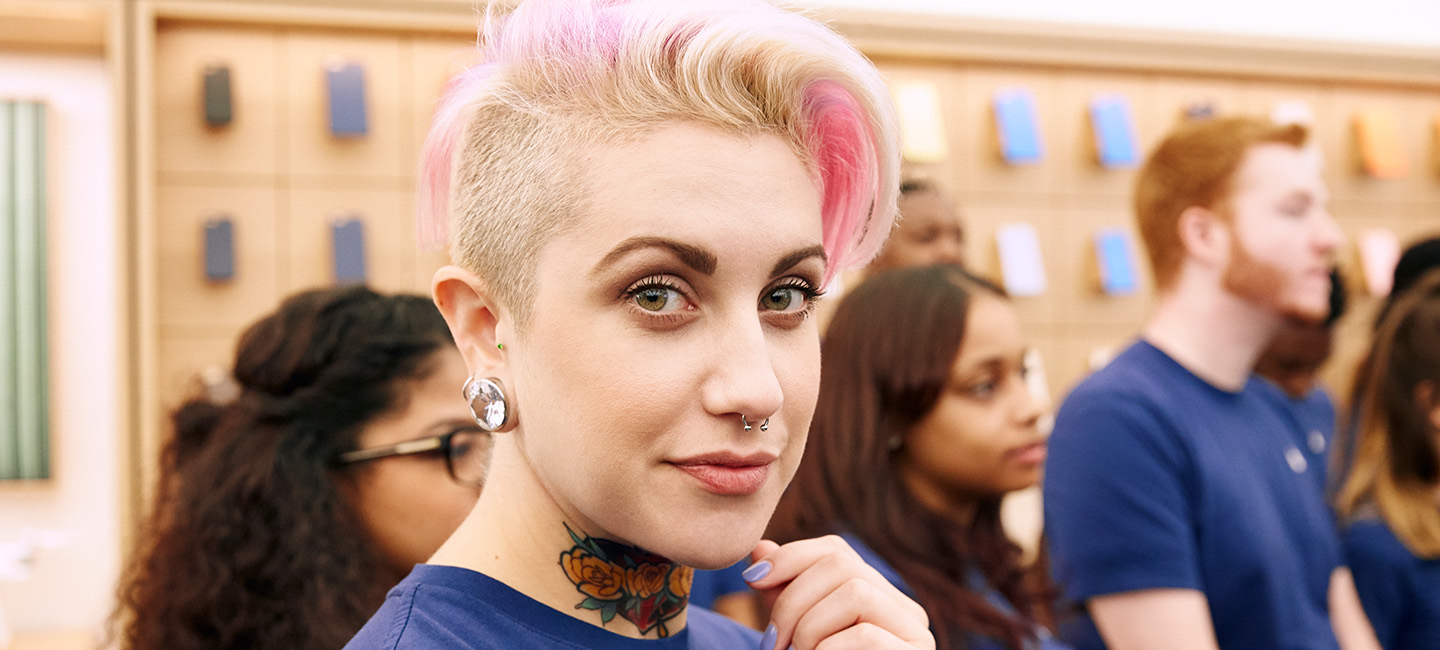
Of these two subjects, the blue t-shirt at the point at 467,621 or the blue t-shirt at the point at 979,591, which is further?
the blue t-shirt at the point at 979,591

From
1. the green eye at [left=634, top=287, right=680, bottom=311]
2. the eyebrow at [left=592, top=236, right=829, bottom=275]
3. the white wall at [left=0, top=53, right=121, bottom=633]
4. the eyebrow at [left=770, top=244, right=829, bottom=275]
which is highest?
the eyebrow at [left=592, top=236, right=829, bottom=275]

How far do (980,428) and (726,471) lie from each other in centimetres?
133

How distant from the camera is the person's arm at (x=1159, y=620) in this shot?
1927 millimetres

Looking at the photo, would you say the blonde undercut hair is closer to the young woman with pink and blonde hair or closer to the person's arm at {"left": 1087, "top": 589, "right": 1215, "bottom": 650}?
the young woman with pink and blonde hair

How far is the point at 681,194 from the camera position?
823 millimetres

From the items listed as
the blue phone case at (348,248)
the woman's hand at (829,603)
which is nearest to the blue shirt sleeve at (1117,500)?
the woman's hand at (829,603)

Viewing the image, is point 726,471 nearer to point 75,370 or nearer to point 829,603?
point 829,603

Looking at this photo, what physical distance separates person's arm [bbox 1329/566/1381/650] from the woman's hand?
67.0 inches

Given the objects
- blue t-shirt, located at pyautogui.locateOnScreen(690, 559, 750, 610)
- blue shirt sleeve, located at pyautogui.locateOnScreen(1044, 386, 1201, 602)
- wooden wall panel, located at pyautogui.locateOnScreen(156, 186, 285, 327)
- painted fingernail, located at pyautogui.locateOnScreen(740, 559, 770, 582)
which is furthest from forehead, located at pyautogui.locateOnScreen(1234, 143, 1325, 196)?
wooden wall panel, located at pyautogui.locateOnScreen(156, 186, 285, 327)

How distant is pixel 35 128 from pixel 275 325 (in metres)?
3.45

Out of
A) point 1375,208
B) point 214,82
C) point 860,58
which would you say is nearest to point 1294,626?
point 860,58

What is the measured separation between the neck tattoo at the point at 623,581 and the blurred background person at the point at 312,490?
0.74 metres

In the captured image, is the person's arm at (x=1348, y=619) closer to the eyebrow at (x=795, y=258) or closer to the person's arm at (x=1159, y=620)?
the person's arm at (x=1159, y=620)

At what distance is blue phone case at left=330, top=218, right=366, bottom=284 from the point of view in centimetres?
438
